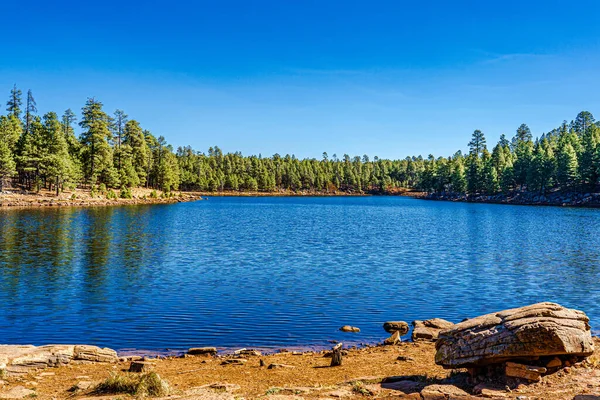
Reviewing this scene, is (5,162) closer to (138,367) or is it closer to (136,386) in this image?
(138,367)

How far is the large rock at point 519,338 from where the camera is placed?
469 inches

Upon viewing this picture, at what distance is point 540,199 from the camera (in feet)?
455

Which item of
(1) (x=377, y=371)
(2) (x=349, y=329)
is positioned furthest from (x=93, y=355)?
(2) (x=349, y=329)

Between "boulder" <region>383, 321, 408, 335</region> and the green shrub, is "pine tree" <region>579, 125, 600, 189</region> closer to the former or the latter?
the green shrub

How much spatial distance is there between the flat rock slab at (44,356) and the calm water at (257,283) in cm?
241

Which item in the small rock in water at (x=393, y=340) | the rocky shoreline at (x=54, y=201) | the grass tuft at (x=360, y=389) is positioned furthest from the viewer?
the rocky shoreline at (x=54, y=201)

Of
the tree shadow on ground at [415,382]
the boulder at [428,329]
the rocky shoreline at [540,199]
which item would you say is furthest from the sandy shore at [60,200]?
the rocky shoreline at [540,199]

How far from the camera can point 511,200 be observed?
14950 cm

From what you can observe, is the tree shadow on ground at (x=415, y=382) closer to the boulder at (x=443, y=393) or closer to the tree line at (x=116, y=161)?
the boulder at (x=443, y=393)

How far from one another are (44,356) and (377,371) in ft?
34.3

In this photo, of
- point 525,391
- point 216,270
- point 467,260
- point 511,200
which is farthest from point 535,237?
point 511,200

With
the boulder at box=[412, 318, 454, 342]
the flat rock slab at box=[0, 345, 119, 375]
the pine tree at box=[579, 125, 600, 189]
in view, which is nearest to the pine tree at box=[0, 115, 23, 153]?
the flat rock slab at box=[0, 345, 119, 375]

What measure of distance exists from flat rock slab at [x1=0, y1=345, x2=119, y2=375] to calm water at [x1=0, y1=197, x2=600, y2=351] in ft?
7.89

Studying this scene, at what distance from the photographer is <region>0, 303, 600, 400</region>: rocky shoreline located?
1190 centimetres
